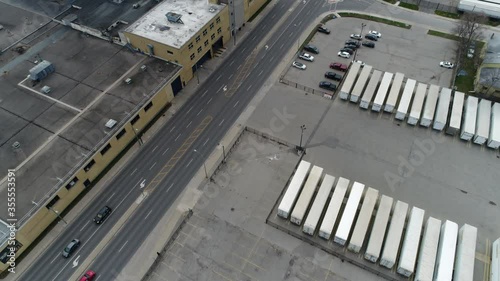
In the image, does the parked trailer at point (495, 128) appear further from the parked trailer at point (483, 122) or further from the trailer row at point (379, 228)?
the trailer row at point (379, 228)

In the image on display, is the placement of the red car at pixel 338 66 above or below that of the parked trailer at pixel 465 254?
above

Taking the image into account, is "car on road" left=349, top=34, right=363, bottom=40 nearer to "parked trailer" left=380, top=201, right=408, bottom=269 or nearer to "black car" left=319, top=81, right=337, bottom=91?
"black car" left=319, top=81, right=337, bottom=91

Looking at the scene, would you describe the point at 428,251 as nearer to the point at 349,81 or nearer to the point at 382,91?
the point at 382,91

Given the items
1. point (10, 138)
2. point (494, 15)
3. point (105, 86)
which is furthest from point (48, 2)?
point (494, 15)

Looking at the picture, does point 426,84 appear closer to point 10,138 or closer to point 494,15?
point 494,15

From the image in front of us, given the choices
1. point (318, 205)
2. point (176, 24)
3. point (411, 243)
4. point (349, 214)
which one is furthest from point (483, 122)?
point (176, 24)

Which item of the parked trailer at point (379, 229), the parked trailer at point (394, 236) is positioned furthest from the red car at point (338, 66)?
the parked trailer at point (394, 236)
